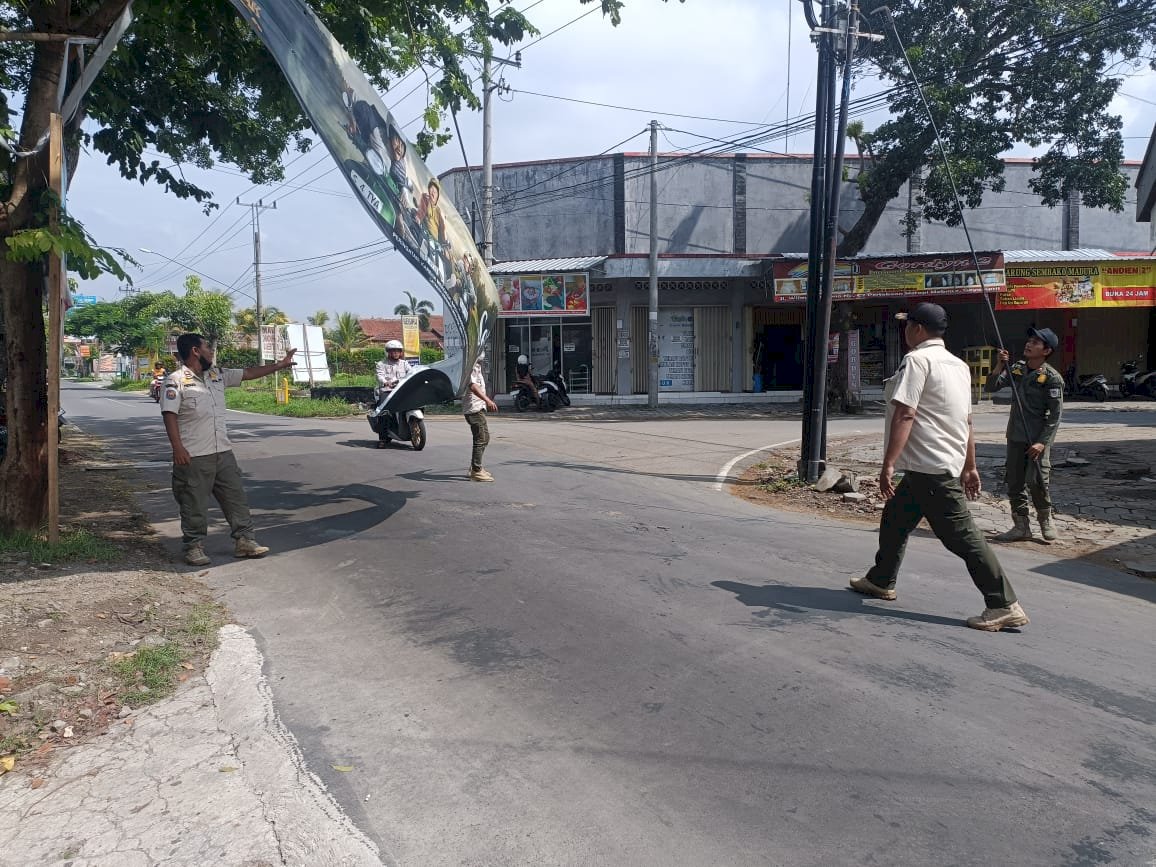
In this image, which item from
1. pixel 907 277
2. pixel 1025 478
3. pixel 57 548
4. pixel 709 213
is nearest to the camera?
pixel 57 548

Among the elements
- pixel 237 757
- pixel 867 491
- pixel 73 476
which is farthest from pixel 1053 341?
pixel 73 476

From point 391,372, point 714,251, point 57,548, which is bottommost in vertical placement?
point 57,548

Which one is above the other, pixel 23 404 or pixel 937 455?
pixel 23 404

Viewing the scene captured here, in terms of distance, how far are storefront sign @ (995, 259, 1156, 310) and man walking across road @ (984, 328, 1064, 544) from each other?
64.7ft

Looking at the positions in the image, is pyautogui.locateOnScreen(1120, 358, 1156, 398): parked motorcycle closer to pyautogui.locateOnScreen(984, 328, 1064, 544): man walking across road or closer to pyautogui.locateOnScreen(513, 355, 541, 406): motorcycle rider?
pyautogui.locateOnScreen(513, 355, 541, 406): motorcycle rider

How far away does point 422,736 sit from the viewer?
3564mm

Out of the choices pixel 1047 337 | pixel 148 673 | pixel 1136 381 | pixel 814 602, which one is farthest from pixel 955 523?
pixel 1136 381

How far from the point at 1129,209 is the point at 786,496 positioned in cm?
2741

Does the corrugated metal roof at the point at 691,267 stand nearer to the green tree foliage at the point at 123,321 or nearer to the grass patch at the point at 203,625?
the grass patch at the point at 203,625

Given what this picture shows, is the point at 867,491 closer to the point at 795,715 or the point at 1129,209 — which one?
the point at 795,715

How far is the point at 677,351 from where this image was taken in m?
28.4

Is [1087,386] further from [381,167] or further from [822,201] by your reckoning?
[381,167]

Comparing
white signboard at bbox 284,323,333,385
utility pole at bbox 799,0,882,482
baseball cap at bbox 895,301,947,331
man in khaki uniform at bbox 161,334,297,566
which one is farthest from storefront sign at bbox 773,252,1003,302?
man in khaki uniform at bbox 161,334,297,566

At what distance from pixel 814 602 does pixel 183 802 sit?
3.70 meters
